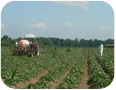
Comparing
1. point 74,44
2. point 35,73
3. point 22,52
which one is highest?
point 35,73

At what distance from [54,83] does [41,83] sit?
1.09m

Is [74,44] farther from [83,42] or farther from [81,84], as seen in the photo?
[81,84]

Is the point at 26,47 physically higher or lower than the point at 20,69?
lower

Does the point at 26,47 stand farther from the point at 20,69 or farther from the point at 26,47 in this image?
the point at 20,69

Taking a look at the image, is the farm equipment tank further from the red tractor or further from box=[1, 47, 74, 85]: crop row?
box=[1, 47, 74, 85]: crop row

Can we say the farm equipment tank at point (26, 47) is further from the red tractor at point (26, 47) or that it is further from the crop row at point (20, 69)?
the crop row at point (20, 69)

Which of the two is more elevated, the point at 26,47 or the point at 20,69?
the point at 20,69

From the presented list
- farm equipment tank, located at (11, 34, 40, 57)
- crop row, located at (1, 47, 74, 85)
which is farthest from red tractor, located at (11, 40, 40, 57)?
crop row, located at (1, 47, 74, 85)

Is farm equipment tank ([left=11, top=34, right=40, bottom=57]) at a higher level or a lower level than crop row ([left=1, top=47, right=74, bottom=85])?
lower

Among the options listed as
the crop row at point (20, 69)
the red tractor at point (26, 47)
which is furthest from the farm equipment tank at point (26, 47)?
the crop row at point (20, 69)

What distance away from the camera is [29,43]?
24.3m

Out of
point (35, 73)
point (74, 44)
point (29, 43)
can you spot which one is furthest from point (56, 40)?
point (35, 73)

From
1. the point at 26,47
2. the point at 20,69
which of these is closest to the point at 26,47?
the point at 26,47

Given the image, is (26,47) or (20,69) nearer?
(20,69)
